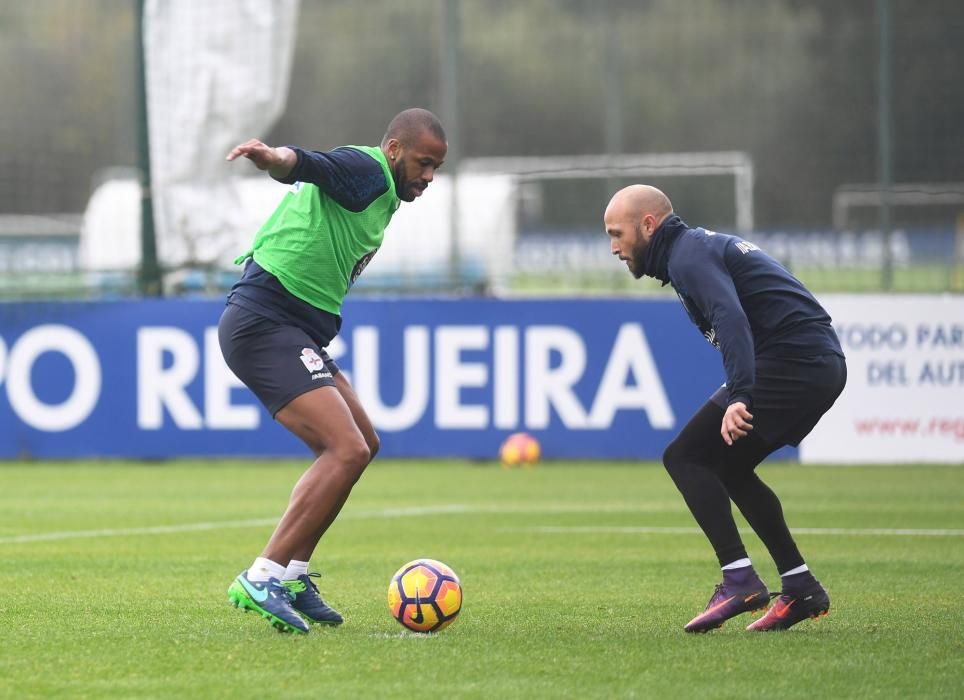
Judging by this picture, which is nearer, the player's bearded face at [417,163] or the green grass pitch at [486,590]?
the green grass pitch at [486,590]

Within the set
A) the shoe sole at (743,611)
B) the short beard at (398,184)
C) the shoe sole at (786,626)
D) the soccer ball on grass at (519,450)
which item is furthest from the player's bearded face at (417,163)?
the soccer ball on grass at (519,450)

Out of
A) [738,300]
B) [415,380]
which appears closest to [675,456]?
[738,300]

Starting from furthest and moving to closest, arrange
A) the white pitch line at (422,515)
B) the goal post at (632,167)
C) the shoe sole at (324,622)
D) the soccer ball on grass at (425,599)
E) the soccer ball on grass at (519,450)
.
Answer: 1. the goal post at (632,167)
2. the soccer ball on grass at (519,450)
3. the white pitch line at (422,515)
4. the shoe sole at (324,622)
5. the soccer ball on grass at (425,599)

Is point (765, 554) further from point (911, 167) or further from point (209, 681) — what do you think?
point (911, 167)

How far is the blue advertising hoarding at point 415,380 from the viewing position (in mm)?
16250

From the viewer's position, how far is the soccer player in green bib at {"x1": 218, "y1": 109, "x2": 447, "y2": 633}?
22.9ft

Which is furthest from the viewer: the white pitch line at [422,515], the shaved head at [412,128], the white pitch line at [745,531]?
the white pitch line at [745,531]

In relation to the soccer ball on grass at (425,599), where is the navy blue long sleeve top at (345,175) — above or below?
above

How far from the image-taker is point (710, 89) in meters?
18.8

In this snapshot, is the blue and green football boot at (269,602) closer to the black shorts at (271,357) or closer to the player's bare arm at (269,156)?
the black shorts at (271,357)

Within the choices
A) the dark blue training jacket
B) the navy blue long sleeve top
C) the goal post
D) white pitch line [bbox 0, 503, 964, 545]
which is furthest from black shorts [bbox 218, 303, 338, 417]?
A: the goal post

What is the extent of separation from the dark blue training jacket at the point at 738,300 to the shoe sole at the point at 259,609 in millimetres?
1975

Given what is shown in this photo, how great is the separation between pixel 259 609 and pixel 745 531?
5.30 metres

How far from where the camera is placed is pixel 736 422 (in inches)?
260
